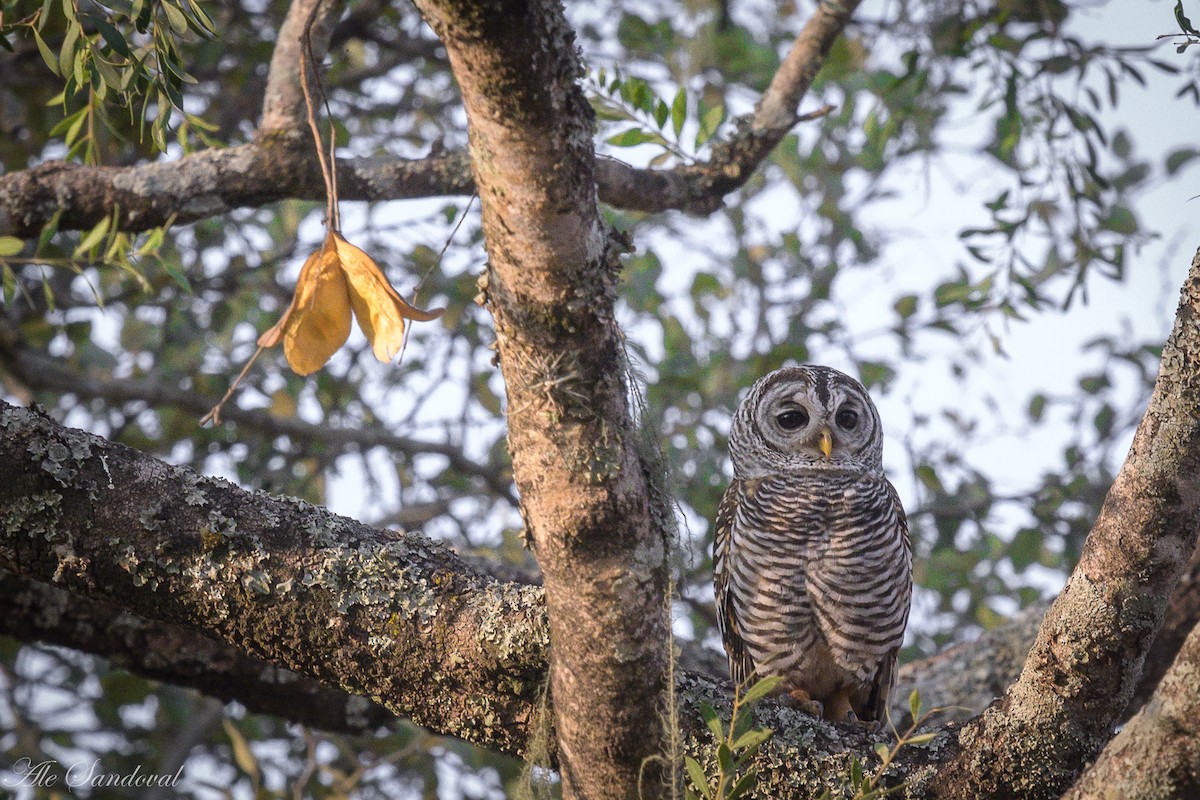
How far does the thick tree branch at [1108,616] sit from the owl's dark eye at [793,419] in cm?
190

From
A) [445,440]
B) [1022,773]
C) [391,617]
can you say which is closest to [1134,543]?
[1022,773]

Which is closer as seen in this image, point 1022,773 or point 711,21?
point 1022,773

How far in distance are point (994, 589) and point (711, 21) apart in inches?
121

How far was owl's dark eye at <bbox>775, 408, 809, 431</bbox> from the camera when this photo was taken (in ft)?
12.8

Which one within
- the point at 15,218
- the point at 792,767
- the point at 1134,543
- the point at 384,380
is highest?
the point at 1134,543

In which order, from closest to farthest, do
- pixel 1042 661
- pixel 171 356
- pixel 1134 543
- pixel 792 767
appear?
1. pixel 1134 543
2. pixel 1042 661
3. pixel 792 767
4. pixel 171 356

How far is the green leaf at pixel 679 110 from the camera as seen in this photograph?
3.04 meters

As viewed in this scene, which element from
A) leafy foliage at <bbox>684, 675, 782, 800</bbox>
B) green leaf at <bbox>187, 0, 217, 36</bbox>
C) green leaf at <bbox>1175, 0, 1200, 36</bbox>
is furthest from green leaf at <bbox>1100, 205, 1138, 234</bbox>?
green leaf at <bbox>187, 0, 217, 36</bbox>

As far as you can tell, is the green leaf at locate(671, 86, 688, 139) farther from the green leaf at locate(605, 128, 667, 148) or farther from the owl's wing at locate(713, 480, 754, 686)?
the owl's wing at locate(713, 480, 754, 686)

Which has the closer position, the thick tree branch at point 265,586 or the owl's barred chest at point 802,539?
the thick tree branch at point 265,586

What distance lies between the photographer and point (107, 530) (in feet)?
7.13

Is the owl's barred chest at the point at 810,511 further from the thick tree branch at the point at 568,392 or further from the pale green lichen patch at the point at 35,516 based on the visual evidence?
the pale green lichen patch at the point at 35,516

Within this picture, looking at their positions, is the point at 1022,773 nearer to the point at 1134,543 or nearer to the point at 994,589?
the point at 1134,543

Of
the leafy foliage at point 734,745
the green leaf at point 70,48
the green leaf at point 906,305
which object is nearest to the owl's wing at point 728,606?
the leafy foliage at point 734,745
